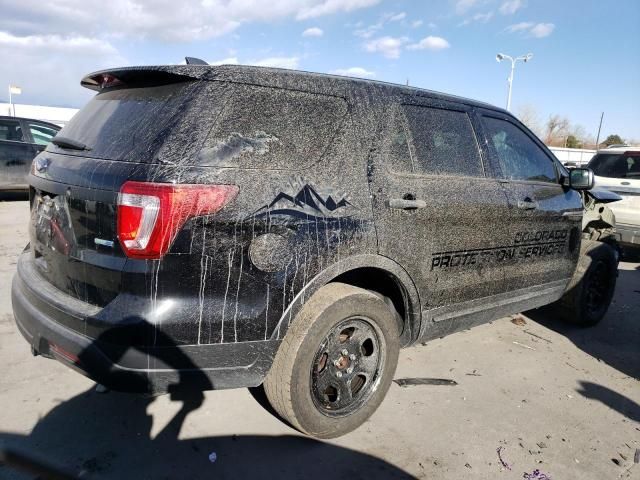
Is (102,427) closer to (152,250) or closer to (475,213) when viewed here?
(152,250)

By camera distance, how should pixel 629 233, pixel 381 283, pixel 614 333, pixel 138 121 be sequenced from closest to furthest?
pixel 138 121
pixel 381 283
pixel 614 333
pixel 629 233

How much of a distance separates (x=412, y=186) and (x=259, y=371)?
1414mm

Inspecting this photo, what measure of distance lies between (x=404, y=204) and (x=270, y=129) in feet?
3.06

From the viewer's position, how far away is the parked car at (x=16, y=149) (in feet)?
31.4

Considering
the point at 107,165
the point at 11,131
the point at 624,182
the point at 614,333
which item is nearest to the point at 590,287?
the point at 614,333

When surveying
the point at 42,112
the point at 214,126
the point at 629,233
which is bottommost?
the point at 629,233

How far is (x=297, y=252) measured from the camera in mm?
2459

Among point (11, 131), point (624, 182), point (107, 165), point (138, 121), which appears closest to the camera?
point (107, 165)

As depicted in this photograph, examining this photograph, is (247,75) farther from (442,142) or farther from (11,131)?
(11,131)

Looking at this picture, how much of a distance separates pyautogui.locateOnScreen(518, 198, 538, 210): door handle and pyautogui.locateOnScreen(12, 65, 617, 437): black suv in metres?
0.47

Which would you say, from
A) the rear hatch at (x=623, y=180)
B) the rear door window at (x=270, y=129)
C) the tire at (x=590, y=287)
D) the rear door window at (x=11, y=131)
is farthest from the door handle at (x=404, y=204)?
the rear door window at (x=11, y=131)

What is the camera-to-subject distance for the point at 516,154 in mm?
4051

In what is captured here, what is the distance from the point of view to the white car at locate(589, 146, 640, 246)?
736 cm

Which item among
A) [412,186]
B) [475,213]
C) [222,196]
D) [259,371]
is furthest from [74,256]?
[475,213]
